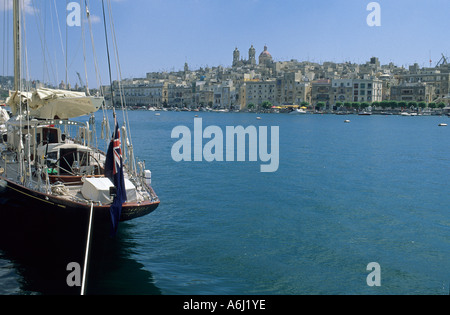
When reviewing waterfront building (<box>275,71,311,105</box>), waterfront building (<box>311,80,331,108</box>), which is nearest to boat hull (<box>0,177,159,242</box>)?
waterfront building (<box>311,80,331,108</box>)

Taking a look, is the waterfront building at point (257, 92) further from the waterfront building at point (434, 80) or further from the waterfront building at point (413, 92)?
the waterfront building at point (434, 80)

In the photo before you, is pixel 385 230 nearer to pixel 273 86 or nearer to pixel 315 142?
pixel 315 142

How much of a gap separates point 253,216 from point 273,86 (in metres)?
147

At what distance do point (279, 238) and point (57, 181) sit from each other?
7155mm

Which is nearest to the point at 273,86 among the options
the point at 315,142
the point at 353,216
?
the point at 315,142

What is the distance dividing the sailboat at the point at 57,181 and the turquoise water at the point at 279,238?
140cm

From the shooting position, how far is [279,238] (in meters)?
16.2

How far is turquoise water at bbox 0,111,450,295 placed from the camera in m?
12.4

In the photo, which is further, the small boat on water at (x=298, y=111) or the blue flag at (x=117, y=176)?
the small boat on water at (x=298, y=111)

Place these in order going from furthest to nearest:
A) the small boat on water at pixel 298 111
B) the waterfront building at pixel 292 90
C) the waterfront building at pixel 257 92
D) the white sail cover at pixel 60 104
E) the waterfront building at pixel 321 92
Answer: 1. the waterfront building at pixel 257 92
2. the waterfront building at pixel 292 90
3. the waterfront building at pixel 321 92
4. the small boat on water at pixel 298 111
5. the white sail cover at pixel 60 104

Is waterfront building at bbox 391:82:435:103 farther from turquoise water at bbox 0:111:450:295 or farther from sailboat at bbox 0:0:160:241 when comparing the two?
sailboat at bbox 0:0:160:241

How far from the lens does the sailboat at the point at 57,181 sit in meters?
12.6

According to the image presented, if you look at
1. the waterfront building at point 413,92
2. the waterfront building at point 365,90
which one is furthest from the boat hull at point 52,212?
the waterfront building at point 413,92
